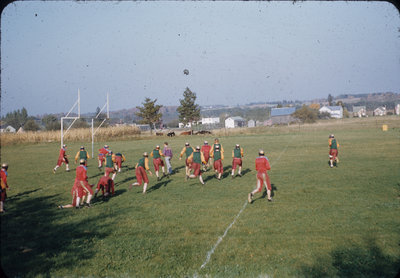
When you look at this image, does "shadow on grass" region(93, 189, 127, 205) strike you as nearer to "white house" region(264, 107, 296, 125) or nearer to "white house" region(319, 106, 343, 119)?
"white house" region(264, 107, 296, 125)

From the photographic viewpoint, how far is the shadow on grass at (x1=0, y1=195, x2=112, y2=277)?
7316 mm

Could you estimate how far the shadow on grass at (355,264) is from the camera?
21.8 feet

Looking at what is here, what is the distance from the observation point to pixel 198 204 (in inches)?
514

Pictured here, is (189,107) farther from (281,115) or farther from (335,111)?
(335,111)

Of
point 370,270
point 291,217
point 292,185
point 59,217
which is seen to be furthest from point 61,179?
point 370,270

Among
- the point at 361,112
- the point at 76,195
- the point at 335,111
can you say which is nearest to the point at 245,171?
the point at 76,195

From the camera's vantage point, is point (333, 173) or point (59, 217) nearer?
point (59, 217)

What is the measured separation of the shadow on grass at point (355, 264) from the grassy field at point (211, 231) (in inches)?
0.8

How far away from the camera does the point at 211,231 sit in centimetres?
963

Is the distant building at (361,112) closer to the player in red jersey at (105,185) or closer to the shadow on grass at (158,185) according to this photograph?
the shadow on grass at (158,185)

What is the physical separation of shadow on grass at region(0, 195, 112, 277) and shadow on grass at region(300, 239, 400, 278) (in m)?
5.28

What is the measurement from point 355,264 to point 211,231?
400cm

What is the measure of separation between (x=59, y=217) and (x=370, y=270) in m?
9.84

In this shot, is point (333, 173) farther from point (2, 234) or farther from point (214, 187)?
point (2, 234)
